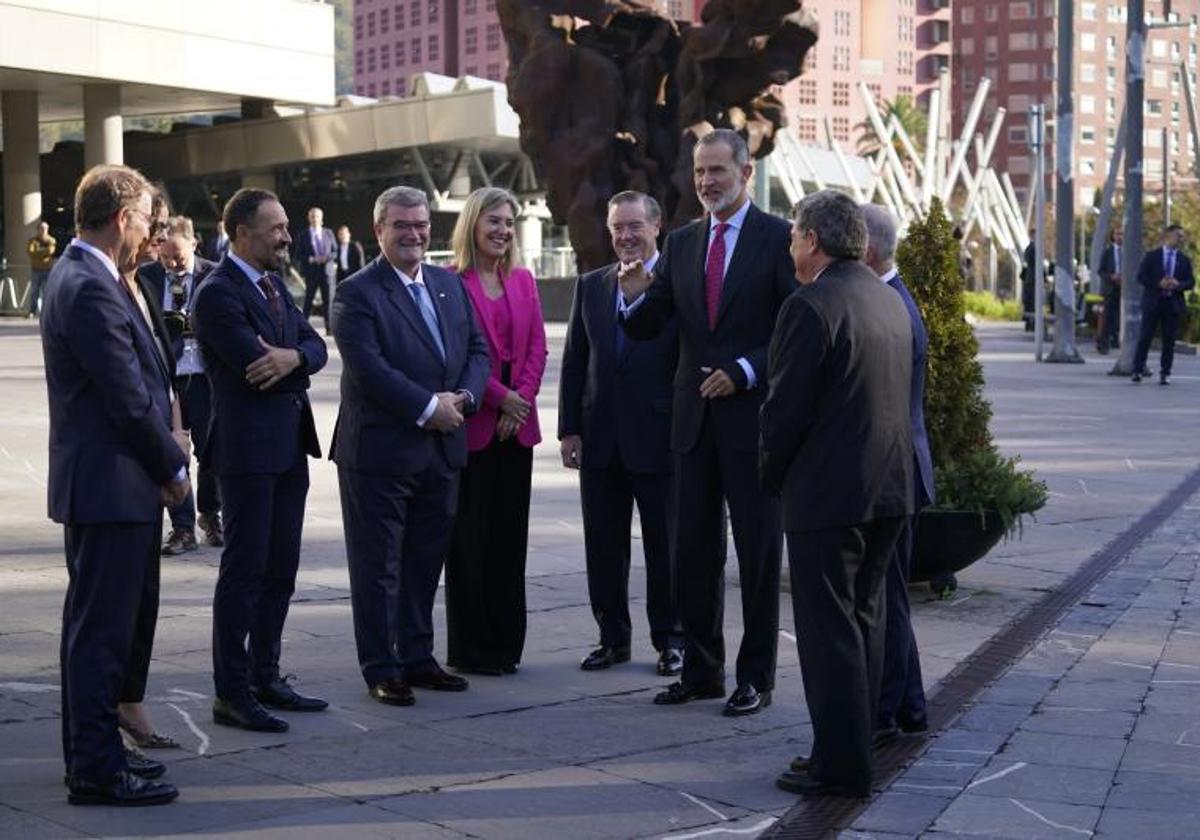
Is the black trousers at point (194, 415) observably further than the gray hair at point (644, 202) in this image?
Yes

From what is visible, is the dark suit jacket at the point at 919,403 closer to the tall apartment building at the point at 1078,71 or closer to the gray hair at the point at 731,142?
the gray hair at the point at 731,142

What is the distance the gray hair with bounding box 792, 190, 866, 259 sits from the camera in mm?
6238

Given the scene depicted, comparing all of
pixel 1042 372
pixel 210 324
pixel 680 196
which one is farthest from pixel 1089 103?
pixel 210 324

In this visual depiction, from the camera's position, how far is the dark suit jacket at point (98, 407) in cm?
583

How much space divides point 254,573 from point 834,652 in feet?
6.97

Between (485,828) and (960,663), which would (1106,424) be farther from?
Answer: (485,828)

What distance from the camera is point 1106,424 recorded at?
19062mm

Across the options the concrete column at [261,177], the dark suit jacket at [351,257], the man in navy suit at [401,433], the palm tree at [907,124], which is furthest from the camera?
the palm tree at [907,124]

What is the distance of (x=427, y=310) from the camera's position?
25.0 ft

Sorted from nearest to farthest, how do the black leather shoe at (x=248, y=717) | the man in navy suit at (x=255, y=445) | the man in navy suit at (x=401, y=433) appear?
1. the black leather shoe at (x=248, y=717)
2. the man in navy suit at (x=255, y=445)
3. the man in navy suit at (x=401, y=433)

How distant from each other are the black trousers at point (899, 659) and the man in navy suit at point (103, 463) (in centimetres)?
245

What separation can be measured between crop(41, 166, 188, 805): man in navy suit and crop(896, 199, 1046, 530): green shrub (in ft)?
14.6

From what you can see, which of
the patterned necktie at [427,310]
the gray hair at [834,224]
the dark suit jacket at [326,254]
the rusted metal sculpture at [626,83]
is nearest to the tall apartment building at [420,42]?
the dark suit jacket at [326,254]

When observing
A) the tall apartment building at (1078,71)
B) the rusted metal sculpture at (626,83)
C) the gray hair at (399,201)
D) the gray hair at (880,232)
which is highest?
the tall apartment building at (1078,71)
